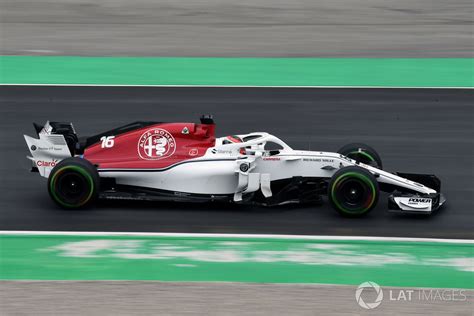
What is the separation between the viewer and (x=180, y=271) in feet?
32.3

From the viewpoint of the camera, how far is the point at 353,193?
460 inches

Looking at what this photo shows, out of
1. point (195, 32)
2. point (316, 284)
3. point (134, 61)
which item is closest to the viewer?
point (316, 284)

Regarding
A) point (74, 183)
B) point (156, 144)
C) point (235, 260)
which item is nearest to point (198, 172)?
point (156, 144)

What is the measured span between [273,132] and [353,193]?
16.2ft

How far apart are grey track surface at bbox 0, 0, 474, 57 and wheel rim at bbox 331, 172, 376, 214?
11052 mm

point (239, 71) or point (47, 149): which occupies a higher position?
point (239, 71)

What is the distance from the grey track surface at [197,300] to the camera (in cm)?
859

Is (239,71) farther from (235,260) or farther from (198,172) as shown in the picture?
(235,260)

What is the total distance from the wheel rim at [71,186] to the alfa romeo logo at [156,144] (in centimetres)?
79

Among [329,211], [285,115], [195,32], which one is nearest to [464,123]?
[285,115]

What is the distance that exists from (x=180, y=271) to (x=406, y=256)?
246 cm

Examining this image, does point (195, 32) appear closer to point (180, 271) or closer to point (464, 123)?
point (464, 123)

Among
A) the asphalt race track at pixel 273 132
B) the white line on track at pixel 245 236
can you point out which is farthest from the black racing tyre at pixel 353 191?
the white line on track at pixel 245 236

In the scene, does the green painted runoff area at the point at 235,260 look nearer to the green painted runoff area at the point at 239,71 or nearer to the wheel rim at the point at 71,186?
the wheel rim at the point at 71,186
